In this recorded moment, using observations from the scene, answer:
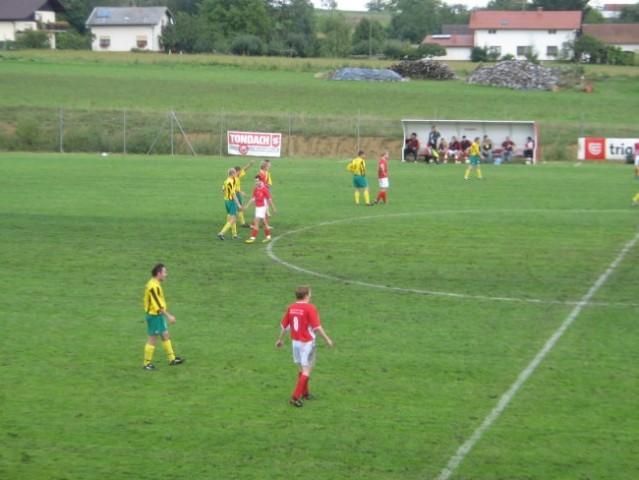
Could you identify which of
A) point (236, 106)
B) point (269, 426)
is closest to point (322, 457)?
point (269, 426)

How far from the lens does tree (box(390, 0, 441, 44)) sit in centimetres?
16838

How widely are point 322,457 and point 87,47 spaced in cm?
12776

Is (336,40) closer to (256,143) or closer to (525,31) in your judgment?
(525,31)

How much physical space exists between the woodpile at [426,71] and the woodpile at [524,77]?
4624mm

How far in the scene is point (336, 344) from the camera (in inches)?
660

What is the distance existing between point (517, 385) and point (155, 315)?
578 centimetres

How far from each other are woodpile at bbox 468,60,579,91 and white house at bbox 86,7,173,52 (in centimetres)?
5479

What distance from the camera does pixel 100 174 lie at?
4378 centimetres

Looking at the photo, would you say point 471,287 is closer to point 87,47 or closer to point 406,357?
point 406,357

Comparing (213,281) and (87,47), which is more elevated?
(87,47)

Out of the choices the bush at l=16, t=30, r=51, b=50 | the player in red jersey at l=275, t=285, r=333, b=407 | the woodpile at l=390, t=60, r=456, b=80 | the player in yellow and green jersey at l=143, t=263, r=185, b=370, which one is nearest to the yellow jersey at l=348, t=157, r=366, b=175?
the player in yellow and green jersey at l=143, t=263, r=185, b=370

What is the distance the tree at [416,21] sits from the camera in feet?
552

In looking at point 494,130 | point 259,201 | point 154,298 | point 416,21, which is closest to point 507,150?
point 494,130

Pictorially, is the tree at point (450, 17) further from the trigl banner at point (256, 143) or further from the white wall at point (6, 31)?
the trigl banner at point (256, 143)
